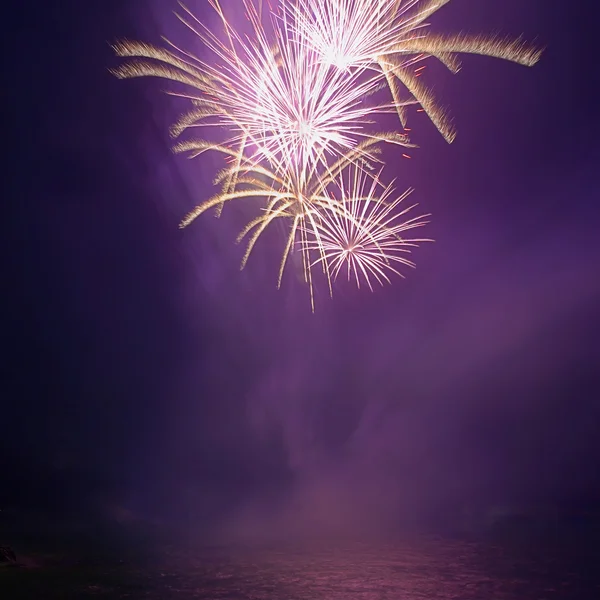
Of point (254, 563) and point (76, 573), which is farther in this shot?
point (254, 563)

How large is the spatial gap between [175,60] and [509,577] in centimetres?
2057

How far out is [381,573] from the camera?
16.5 meters

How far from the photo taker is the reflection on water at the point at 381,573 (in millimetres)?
13789

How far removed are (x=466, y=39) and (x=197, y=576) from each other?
61.9ft

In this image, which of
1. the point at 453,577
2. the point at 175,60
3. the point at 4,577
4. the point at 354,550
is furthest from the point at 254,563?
the point at 175,60

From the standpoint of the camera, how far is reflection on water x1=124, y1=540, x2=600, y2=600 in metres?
13.8

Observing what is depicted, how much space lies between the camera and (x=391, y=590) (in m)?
14.1

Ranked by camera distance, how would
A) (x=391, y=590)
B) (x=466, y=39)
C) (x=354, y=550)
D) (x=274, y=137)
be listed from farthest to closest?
(x=354, y=550), (x=391, y=590), (x=274, y=137), (x=466, y=39)

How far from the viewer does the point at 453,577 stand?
15961mm

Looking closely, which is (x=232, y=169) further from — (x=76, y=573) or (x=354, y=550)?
(x=354, y=550)

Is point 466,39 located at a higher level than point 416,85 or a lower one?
lower

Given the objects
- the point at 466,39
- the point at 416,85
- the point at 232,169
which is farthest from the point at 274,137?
the point at 466,39

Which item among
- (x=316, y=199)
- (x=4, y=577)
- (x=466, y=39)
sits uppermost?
(x=316, y=199)

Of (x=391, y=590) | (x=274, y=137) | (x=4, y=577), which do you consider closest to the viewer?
(x=274, y=137)
